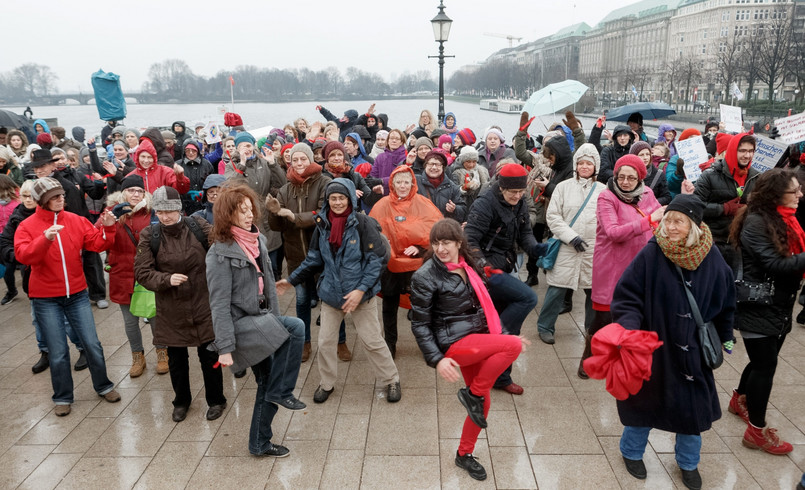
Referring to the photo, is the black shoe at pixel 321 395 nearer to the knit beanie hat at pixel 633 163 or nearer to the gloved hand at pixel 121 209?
the gloved hand at pixel 121 209

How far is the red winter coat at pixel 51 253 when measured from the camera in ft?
14.6

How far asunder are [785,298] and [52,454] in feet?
17.5

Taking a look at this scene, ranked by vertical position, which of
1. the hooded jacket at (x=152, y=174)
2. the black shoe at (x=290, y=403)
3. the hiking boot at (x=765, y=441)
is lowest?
the hiking boot at (x=765, y=441)

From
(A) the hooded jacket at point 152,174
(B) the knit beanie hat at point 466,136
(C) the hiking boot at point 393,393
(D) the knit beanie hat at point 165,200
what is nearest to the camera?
(D) the knit beanie hat at point 165,200

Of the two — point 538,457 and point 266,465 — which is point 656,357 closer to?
point 538,457

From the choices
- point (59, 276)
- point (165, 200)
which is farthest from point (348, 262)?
point (59, 276)

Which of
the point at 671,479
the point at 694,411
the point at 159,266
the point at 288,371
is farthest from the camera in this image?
the point at 159,266

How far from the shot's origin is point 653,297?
346cm

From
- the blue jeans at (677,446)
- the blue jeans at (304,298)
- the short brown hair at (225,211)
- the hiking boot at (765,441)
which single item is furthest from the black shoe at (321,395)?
the hiking boot at (765,441)

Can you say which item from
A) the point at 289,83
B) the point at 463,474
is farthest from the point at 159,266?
the point at 289,83

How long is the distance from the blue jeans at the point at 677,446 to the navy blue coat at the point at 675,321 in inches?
5.8

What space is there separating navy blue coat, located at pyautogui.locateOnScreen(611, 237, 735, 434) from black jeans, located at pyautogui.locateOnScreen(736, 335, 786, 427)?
58 cm

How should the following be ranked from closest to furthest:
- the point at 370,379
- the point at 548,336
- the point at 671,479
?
the point at 671,479 < the point at 370,379 < the point at 548,336

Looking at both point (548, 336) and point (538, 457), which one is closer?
point (538, 457)
